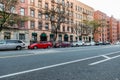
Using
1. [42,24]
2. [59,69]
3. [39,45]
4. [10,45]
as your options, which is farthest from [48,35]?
[59,69]

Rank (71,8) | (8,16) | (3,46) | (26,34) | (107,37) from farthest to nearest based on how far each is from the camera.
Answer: (107,37) < (71,8) < (26,34) < (8,16) < (3,46)

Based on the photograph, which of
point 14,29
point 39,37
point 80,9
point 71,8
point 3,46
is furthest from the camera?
point 80,9

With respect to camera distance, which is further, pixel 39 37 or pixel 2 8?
pixel 39 37

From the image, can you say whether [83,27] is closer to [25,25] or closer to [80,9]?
[80,9]

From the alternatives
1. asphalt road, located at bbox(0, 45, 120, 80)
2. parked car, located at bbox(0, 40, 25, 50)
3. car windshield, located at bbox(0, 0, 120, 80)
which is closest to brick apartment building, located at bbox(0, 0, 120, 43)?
car windshield, located at bbox(0, 0, 120, 80)

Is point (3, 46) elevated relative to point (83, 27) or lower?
lower

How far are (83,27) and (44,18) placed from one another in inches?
741

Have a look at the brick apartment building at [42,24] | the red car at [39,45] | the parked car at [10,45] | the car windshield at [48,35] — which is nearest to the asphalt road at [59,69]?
the car windshield at [48,35]

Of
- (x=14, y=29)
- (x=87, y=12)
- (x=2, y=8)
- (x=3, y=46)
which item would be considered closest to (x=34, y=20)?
(x=14, y=29)

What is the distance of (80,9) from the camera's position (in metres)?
74.3

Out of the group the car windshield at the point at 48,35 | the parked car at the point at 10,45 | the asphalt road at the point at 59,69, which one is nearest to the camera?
the asphalt road at the point at 59,69

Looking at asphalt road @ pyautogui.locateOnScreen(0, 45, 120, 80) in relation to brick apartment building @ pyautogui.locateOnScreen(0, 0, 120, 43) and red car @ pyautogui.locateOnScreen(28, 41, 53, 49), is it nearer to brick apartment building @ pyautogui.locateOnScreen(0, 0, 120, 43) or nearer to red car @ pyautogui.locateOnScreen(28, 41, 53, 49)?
red car @ pyautogui.locateOnScreen(28, 41, 53, 49)

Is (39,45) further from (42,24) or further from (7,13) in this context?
(42,24)

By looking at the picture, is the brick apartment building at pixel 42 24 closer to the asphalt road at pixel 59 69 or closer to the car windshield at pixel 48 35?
the car windshield at pixel 48 35
